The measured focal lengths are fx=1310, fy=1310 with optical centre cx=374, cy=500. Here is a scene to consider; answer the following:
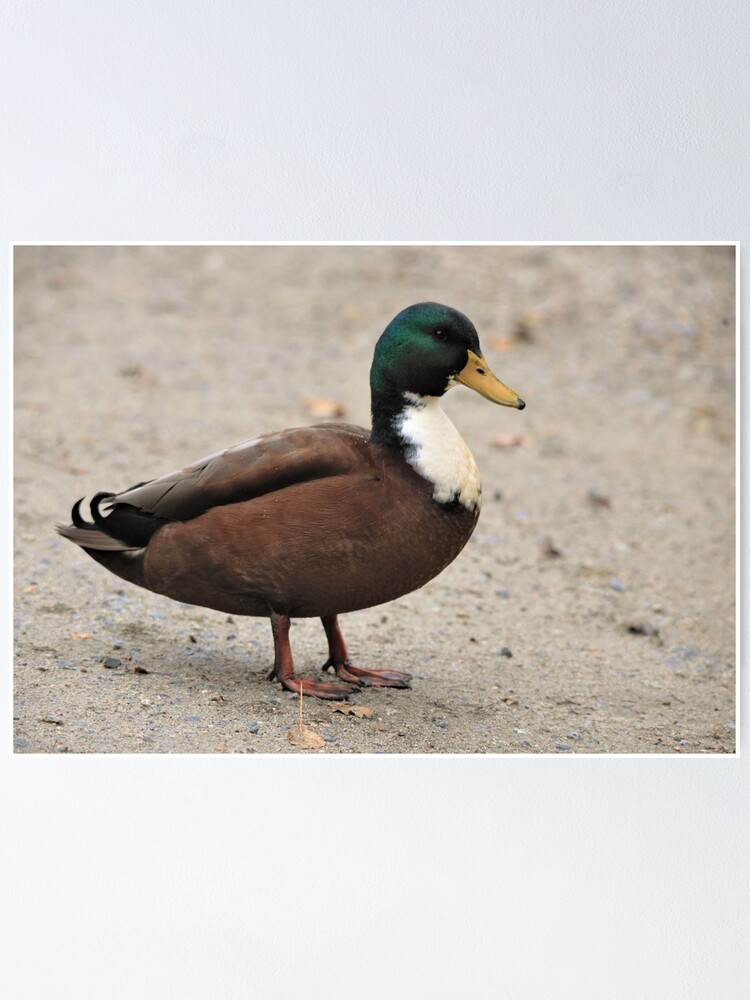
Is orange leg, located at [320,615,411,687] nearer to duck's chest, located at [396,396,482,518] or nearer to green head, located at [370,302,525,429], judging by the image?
duck's chest, located at [396,396,482,518]

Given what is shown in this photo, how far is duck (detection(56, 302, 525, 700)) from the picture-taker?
145 inches

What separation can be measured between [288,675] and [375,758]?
360mm

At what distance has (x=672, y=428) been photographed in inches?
260

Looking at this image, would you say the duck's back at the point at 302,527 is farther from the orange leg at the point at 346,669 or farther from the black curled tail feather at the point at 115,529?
the orange leg at the point at 346,669

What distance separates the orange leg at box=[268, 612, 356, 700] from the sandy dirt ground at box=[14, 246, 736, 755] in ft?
Answer: 0.15

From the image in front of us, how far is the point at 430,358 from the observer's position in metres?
3.76

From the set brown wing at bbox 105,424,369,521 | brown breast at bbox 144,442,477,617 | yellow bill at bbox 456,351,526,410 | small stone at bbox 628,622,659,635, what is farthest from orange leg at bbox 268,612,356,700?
small stone at bbox 628,622,659,635

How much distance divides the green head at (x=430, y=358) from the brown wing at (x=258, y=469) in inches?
7.1

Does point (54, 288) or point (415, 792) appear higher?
point (54, 288)

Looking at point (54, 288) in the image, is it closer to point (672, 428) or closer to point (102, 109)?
point (102, 109)

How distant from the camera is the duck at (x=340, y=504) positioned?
368cm

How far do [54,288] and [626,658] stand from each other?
3.55m

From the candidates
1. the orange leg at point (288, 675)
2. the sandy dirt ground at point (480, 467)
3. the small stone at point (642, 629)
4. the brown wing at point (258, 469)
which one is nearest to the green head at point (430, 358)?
the brown wing at point (258, 469)

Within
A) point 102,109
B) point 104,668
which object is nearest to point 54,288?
point 102,109
